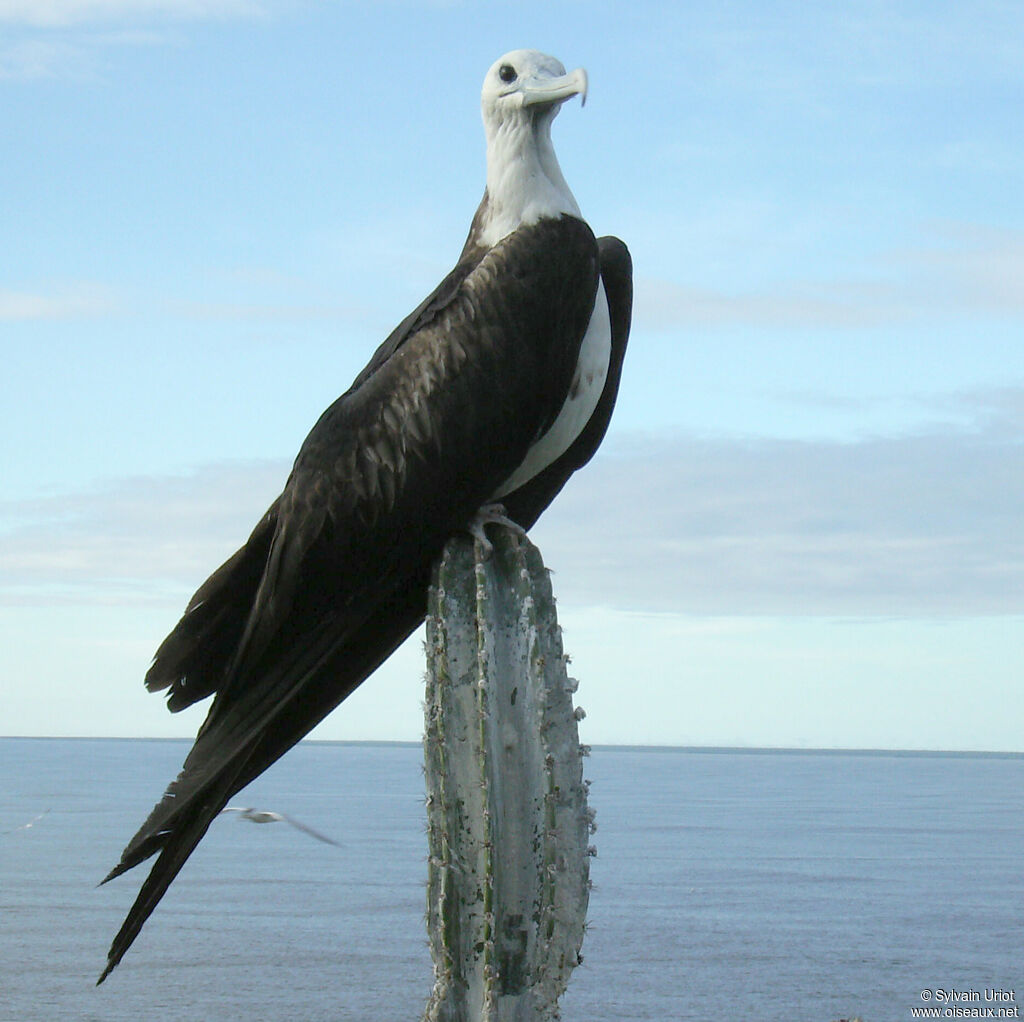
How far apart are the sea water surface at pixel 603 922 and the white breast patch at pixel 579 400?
11.8 meters

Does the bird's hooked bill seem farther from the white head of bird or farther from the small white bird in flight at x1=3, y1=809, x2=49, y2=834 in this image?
the small white bird in flight at x1=3, y1=809, x2=49, y2=834

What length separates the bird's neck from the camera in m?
5.73

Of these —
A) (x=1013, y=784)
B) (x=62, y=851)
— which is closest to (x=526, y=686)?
(x=62, y=851)

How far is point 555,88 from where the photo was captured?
5668 millimetres

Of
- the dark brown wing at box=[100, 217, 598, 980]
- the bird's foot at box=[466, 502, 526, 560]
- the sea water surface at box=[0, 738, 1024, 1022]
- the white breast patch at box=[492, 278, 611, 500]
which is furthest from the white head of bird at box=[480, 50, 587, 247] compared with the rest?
the sea water surface at box=[0, 738, 1024, 1022]

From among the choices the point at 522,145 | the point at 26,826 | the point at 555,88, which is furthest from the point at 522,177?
the point at 26,826

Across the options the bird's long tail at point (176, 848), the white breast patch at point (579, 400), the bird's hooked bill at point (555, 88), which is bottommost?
the bird's long tail at point (176, 848)

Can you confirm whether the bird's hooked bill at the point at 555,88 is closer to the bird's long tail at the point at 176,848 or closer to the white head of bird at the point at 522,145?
the white head of bird at the point at 522,145

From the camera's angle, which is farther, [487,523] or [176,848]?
[487,523]

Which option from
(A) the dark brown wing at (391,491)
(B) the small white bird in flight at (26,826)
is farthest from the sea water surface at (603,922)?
(A) the dark brown wing at (391,491)

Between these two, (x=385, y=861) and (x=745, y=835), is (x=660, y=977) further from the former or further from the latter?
(x=745, y=835)

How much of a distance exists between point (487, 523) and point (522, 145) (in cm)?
146

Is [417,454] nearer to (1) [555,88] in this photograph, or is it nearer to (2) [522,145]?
(2) [522,145]

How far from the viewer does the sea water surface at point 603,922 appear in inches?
1497
